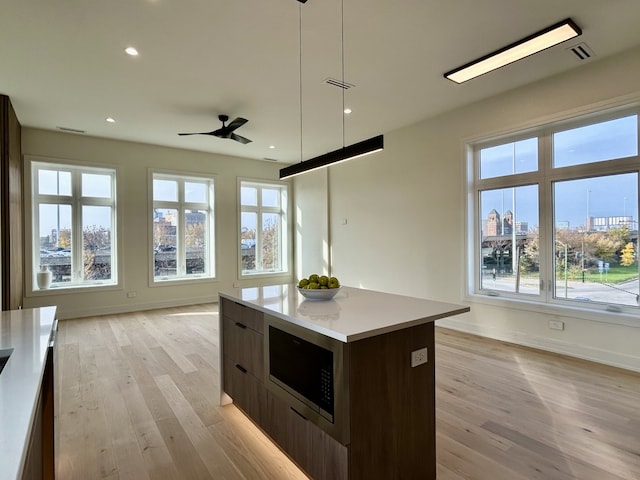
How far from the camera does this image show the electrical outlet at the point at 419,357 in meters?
1.75

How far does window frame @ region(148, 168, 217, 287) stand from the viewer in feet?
20.9

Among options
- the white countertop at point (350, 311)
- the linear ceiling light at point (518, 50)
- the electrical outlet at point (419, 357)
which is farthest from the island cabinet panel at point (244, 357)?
the linear ceiling light at point (518, 50)

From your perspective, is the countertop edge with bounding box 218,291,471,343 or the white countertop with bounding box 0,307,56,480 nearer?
the white countertop with bounding box 0,307,56,480

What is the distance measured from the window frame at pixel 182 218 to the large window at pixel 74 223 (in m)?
0.59

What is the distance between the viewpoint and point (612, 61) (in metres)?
3.39

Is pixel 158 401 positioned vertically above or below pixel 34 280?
below

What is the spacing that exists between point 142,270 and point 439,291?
16.7 ft

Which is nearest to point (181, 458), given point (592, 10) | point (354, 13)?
point (354, 13)

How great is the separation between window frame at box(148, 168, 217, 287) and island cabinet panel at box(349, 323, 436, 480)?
5.79m

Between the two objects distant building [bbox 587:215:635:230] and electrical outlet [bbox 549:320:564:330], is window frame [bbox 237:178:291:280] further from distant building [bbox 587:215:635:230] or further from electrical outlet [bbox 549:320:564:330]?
distant building [bbox 587:215:635:230]

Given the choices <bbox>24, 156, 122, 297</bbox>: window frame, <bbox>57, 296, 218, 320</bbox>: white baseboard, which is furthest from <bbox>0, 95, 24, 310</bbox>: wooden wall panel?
<bbox>57, 296, 218, 320</bbox>: white baseboard

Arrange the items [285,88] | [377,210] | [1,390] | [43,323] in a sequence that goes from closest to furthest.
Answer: [1,390] → [43,323] → [285,88] → [377,210]

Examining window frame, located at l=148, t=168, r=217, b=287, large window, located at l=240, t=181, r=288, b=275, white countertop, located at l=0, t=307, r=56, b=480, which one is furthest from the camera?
large window, located at l=240, t=181, r=288, b=275

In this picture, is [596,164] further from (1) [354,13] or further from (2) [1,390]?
(2) [1,390]
